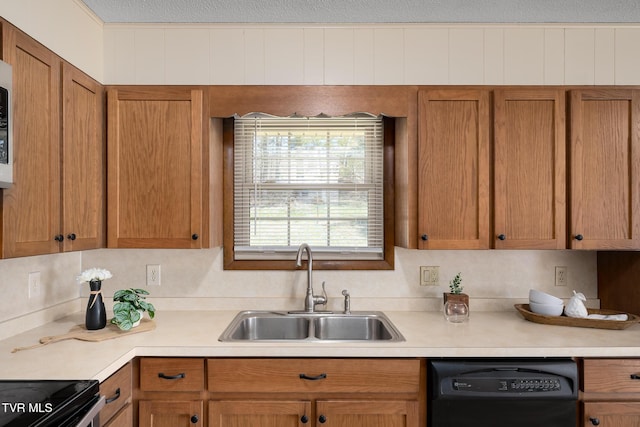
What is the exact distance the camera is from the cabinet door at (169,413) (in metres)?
1.66

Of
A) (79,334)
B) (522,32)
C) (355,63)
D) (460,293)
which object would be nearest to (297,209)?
(355,63)

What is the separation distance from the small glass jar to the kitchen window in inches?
18.2

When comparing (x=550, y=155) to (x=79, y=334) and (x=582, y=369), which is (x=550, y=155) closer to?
(x=582, y=369)

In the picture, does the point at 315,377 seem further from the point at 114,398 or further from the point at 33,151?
the point at 33,151

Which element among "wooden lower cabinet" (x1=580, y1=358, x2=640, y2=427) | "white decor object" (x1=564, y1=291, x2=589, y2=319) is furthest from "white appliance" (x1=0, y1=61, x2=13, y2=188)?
"white decor object" (x1=564, y1=291, x2=589, y2=319)

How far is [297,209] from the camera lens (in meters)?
2.38

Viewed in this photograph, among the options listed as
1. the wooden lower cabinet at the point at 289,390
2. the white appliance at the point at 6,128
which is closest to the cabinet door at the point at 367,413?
the wooden lower cabinet at the point at 289,390

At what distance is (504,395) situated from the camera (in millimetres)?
1618

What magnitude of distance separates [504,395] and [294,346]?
33.8 inches

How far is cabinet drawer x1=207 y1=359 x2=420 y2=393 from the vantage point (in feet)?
5.41

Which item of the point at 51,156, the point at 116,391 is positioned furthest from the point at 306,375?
the point at 51,156

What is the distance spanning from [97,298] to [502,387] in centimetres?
177

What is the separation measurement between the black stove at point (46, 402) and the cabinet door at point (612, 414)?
1819mm

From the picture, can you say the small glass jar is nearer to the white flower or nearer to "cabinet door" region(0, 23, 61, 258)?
the white flower
